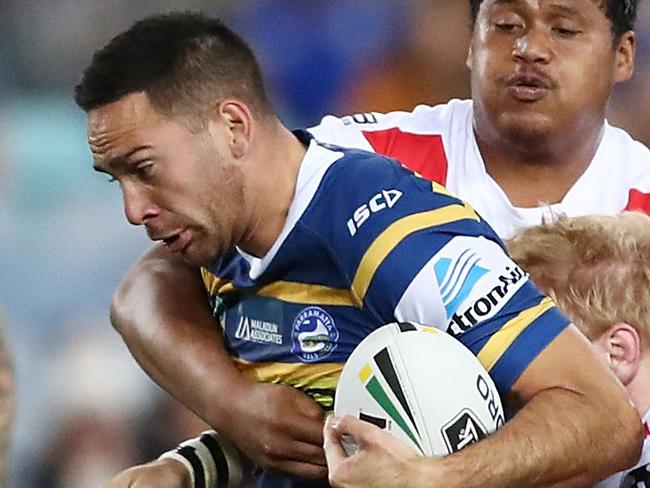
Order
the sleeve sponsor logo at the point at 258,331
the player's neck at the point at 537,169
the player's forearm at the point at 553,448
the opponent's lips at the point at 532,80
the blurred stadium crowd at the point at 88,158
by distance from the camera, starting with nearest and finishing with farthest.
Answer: the player's forearm at the point at 553,448, the sleeve sponsor logo at the point at 258,331, the opponent's lips at the point at 532,80, the player's neck at the point at 537,169, the blurred stadium crowd at the point at 88,158

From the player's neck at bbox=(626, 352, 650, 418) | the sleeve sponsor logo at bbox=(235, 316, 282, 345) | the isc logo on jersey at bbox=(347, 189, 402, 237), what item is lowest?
the player's neck at bbox=(626, 352, 650, 418)

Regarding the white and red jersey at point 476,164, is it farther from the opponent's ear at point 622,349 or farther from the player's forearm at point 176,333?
the opponent's ear at point 622,349

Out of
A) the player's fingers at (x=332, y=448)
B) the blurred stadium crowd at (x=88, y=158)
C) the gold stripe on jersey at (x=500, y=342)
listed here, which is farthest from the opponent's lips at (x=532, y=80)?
the blurred stadium crowd at (x=88, y=158)

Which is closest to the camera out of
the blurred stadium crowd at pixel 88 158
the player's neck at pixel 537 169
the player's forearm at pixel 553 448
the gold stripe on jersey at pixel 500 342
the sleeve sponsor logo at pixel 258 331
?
the player's forearm at pixel 553 448

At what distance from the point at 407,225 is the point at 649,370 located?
474mm

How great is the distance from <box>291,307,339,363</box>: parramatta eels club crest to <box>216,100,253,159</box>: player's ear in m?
0.26

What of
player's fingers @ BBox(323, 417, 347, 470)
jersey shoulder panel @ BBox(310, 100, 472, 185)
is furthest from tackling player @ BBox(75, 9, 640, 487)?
jersey shoulder panel @ BBox(310, 100, 472, 185)

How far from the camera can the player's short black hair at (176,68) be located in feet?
6.64

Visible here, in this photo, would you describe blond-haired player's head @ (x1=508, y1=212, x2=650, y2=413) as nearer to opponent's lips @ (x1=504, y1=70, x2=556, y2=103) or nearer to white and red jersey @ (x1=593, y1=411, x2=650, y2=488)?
white and red jersey @ (x1=593, y1=411, x2=650, y2=488)

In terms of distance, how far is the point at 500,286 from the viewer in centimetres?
185

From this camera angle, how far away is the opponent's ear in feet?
6.67

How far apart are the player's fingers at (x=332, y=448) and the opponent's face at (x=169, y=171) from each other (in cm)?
44

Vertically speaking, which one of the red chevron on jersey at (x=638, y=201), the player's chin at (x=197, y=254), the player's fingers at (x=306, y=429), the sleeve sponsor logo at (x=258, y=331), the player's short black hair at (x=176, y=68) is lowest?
the player's fingers at (x=306, y=429)

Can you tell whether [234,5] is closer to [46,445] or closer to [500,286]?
[46,445]
